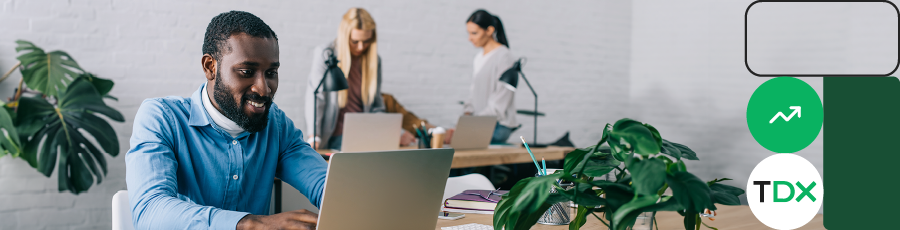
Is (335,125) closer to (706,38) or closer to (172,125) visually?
(172,125)

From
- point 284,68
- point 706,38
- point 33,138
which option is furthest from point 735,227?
point 706,38

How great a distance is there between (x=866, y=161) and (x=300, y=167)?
113 inches

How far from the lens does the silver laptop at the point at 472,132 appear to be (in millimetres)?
3041

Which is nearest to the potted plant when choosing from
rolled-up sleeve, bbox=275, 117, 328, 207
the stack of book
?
rolled-up sleeve, bbox=275, 117, 328, 207

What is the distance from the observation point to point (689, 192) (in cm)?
74

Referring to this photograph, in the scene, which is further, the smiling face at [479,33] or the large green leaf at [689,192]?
the smiling face at [479,33]

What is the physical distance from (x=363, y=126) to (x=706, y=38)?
3.19m

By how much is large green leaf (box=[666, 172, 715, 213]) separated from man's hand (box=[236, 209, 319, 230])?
54cm

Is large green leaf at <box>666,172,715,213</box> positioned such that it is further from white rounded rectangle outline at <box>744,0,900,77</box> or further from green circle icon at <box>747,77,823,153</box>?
green circle icon at <box>747,77,823,153</box>

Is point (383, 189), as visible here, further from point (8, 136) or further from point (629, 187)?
point (8, 136)

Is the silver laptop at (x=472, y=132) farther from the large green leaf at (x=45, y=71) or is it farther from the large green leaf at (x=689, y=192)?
the large green leaf at (x=689, y=192)

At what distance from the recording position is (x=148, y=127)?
1.21 meters

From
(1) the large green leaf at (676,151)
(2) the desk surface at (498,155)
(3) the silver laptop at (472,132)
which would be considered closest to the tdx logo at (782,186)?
(2) the desk surface at (498,155)

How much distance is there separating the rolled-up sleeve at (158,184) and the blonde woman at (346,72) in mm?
1863
